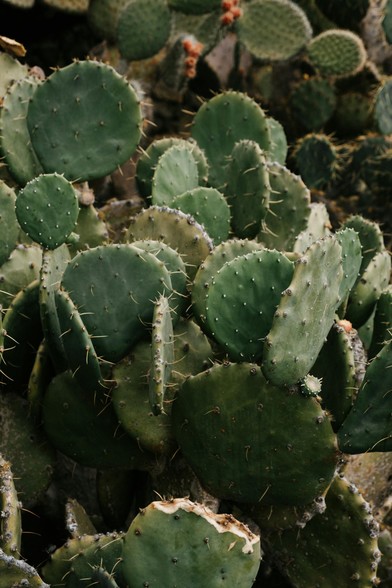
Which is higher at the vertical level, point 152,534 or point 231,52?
point 152,534

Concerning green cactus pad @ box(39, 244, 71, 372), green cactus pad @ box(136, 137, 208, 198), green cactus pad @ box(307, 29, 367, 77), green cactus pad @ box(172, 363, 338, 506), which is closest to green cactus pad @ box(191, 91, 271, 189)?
green cactus pad @ box(136, 137, 208, 198)

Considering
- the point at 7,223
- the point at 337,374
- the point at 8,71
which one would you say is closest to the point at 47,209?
A: the point at 7,223

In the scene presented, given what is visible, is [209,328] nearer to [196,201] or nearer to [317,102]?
[196,201]

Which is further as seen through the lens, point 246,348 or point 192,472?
point 192,472

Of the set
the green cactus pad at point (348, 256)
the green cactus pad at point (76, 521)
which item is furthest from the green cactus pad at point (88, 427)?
the green cactus pad at point (348, 256)

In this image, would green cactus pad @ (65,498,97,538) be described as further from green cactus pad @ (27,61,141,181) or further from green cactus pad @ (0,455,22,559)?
green cactus pad @ (27,61,141,181)

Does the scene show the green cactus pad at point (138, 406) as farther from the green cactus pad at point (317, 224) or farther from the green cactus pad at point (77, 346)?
the green cactus pad at point (317, 224)

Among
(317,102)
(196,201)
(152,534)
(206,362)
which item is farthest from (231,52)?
(152,534)
